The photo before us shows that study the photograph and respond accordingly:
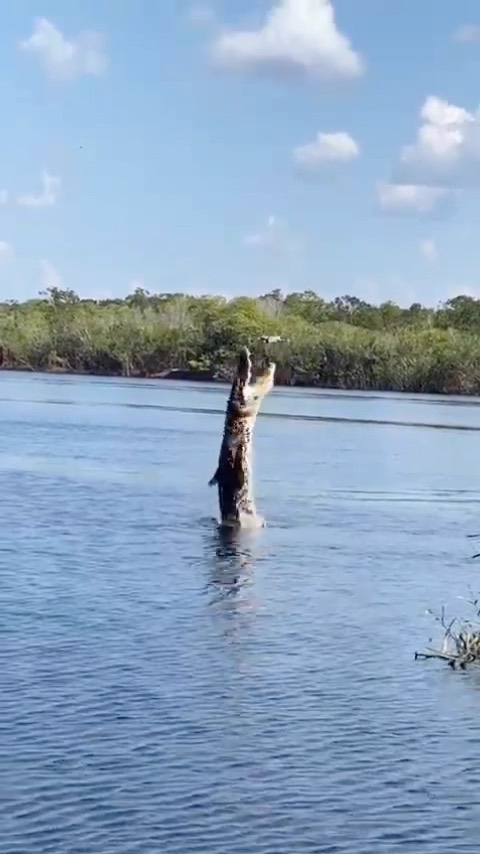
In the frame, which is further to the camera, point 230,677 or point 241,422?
point 241,422

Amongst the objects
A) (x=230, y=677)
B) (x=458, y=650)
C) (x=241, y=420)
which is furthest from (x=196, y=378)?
(x=230, y=677)

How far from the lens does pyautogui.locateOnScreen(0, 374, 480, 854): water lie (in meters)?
12.6

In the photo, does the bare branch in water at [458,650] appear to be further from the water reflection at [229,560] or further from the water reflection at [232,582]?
the water reflection at [229,560]

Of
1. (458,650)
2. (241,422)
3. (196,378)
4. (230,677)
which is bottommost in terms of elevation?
(230,677)

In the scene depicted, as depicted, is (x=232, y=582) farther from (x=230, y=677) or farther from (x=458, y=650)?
(x=230, y=677)

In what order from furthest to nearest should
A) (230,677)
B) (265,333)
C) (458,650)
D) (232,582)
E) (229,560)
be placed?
(265,333) → (229,560) → (232,582) → (458,650) → (230,677)

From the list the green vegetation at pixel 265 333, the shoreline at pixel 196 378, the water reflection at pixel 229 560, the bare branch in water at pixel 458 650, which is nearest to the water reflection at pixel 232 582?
the water reflection at pixel 229 560

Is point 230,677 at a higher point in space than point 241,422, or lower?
lower

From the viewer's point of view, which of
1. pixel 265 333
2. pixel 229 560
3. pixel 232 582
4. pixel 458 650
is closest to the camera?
pixel 458 650

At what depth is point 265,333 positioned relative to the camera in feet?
436

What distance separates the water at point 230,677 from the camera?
12.6 metres

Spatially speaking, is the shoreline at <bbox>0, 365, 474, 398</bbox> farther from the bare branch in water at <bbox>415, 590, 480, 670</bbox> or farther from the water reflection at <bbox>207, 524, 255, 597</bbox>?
the bare branch in water at <bbox>415, 590, 480, 670</bbox>

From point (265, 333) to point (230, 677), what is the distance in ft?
381

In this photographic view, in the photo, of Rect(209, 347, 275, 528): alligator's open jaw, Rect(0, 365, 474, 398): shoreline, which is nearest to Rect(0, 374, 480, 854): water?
Answer: Rect(209, 347, 275, 528): alligator's open jaw
